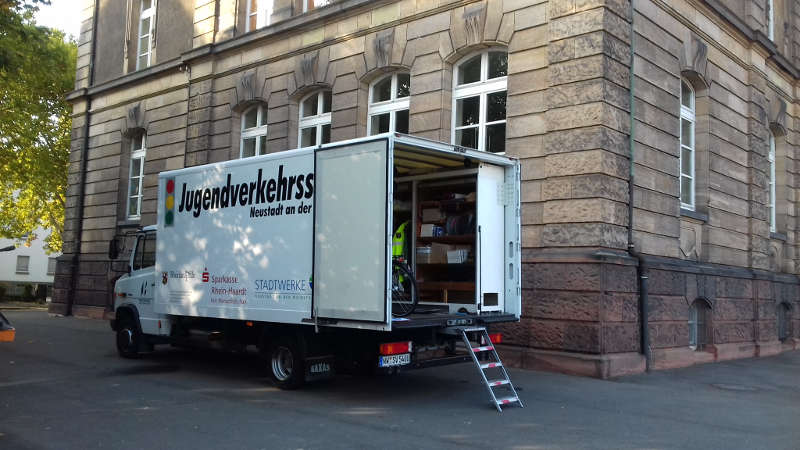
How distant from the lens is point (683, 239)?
1325cm

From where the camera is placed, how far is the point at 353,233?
823 cm

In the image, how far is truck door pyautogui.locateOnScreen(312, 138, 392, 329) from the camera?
7.91m

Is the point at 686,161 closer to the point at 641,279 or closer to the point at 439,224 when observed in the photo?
the point at 641,279

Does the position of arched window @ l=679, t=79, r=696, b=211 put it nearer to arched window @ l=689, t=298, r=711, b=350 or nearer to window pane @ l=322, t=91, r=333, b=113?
arched window @ l=689, t=298, r=711, b=350

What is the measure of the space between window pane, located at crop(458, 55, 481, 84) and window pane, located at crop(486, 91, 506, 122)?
0.50m

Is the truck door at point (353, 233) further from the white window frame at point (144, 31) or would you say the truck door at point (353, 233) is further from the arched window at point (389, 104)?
the white window frame at point (144, 31)

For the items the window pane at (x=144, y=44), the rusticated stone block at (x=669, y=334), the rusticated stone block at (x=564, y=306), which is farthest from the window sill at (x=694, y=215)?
the window pane at (x=144, y=44)

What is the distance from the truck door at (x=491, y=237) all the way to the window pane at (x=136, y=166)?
15161 millimetres

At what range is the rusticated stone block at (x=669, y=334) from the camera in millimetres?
11953

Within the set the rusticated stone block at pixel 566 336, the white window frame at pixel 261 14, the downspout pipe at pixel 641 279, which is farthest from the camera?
the white window frame at pixel 261 14

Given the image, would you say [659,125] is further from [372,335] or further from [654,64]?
[372,335]

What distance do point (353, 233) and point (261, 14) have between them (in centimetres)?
1174

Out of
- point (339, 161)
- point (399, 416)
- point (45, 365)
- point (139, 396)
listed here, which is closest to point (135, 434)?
point (139, 396)

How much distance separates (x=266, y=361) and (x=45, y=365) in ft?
13.3
